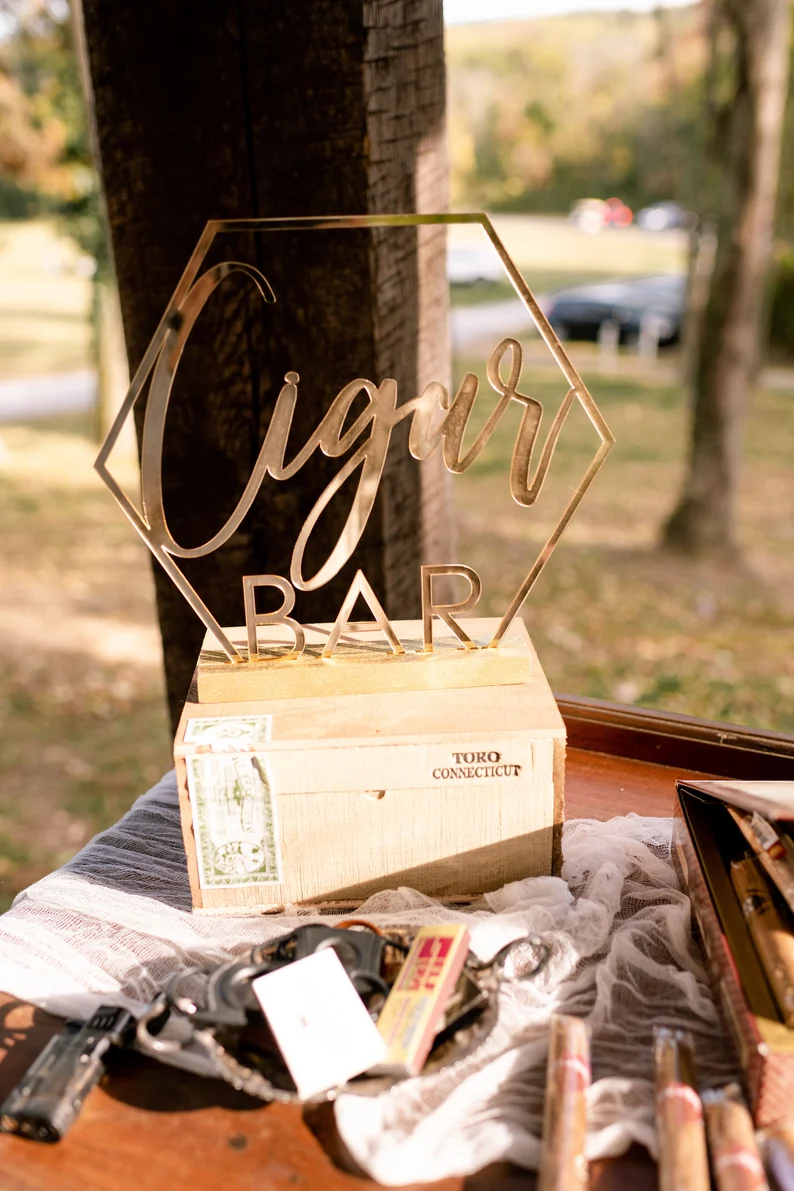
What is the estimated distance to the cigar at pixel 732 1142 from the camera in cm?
68

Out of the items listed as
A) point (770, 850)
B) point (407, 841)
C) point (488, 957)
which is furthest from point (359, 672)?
point (770, 850)

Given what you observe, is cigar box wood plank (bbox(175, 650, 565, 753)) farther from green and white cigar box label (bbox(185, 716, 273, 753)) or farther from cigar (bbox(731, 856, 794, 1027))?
cigar (bbox(731, 856, 794, 1027))

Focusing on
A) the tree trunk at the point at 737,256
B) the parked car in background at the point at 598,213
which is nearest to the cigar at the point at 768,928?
the tree trunk at the point at 737,256

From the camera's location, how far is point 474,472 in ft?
18.6

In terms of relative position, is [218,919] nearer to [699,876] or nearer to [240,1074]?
[240,1074]

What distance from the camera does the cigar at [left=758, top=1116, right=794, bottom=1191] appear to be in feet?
2.29

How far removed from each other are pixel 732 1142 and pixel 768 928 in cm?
18

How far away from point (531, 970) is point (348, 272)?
32.5 inches

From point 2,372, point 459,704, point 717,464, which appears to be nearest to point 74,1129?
point 459,704

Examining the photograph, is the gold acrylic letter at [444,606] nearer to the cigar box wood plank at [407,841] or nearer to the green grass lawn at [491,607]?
the cigar box wood plank at [407,841]

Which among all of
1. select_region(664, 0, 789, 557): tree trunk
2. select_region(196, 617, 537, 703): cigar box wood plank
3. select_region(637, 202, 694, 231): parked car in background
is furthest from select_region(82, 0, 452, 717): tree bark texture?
select_region(637, 202, 694, 231): parked car in background

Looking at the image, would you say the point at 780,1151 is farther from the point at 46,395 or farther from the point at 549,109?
the point at 549,109

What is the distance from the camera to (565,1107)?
0.73 metres

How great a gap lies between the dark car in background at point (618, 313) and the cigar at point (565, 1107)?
885 centimetres
